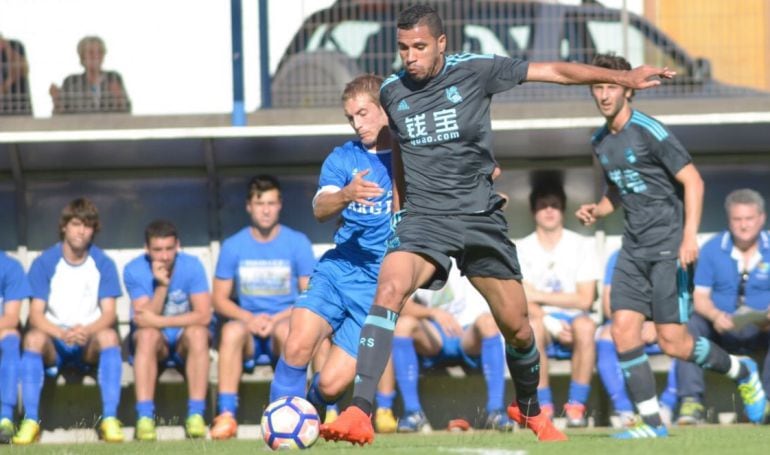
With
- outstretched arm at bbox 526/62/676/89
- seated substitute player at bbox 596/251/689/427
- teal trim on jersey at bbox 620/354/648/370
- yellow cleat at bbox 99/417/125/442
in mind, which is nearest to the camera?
outstretched arm at bbox 526/62/676/89

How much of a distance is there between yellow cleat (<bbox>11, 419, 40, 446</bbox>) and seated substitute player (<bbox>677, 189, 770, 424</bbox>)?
471cm

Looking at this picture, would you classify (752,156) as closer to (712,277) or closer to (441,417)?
(712,277)

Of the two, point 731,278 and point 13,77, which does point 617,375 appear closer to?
point 731,278

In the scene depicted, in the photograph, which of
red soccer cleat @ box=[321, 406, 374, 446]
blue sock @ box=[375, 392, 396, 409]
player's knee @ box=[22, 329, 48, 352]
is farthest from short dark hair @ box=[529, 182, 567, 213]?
red soccer cleat @ box=[321, 406, 374, 446]

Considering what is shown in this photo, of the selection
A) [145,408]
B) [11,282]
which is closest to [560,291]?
[145,408]

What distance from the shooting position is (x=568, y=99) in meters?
12.0

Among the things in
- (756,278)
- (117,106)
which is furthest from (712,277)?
(117,106)

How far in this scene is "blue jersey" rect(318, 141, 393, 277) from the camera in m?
7.94

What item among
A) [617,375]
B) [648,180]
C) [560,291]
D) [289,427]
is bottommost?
[617,375]

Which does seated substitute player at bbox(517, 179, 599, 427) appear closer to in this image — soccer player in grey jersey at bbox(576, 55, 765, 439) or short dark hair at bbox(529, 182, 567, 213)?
short dark hair at bbox(529, 182, 567, 213)

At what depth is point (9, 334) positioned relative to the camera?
11.2 meters

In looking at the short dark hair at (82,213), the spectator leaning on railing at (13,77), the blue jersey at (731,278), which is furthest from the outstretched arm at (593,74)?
the spectator leaning on railing at (13,77)

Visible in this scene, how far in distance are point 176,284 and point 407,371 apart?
194 centimetres

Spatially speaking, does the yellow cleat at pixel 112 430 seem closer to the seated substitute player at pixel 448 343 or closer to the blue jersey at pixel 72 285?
the blue jersey at pixel 72 285
